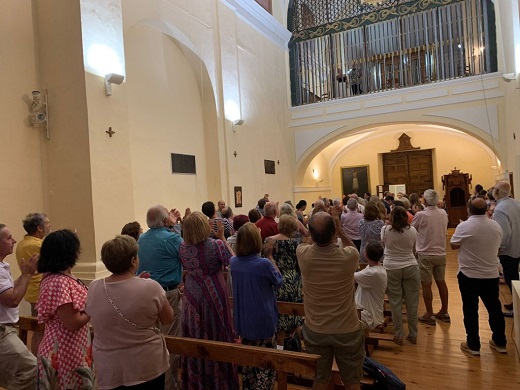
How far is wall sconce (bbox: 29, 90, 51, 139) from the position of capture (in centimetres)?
554

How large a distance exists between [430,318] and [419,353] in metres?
0.92

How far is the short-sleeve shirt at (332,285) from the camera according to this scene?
7.79ft

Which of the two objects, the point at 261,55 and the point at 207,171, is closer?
the point at 207,171

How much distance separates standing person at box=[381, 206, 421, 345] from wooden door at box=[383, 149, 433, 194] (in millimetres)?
12007

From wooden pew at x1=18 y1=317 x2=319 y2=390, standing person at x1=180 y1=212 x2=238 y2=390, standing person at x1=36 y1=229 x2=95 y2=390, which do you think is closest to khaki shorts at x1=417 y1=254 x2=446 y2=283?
standing person at x1=180 y1=212 x2=238 y2=390

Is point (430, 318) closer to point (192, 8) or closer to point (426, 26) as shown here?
point (192, 8)

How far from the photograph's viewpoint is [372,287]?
3.69 meters

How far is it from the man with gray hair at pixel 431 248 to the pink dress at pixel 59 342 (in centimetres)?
380

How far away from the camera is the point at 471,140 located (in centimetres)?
1459

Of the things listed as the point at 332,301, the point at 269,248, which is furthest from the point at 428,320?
Result: the point at 332,301

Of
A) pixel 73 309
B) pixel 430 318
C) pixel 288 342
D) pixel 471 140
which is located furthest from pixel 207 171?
pixel 471 140

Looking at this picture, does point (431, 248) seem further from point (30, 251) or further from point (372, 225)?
point (30, 251)

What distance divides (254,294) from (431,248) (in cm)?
281

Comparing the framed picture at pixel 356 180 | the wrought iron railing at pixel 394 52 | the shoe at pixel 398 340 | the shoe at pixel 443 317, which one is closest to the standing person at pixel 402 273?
the shoe at pixel 398 340
